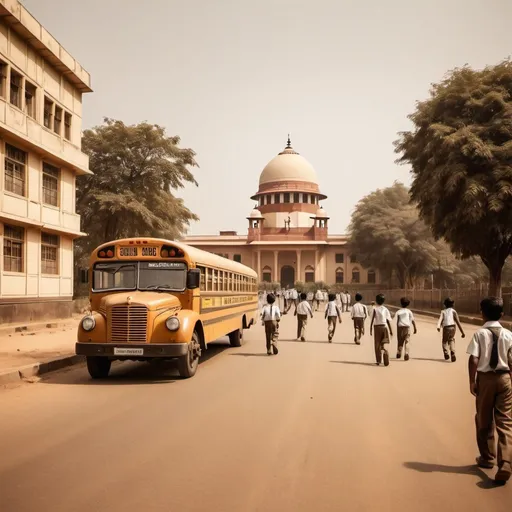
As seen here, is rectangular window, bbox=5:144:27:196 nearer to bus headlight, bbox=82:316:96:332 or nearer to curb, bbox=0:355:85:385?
curb, bbox=0:355:85:385

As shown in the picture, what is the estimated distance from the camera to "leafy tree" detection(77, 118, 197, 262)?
3331cm

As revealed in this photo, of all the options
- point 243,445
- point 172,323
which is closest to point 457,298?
point 172,323

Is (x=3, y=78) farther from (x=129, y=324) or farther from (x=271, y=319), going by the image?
(x=129, y=324)

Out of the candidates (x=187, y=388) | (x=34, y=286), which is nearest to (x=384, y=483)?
(x=187, y=388)

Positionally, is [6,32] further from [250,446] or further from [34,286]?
[250,446]

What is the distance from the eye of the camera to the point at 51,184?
Answer: 80.0ft

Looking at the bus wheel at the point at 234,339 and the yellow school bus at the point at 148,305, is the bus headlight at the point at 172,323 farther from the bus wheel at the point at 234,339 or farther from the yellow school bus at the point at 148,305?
the bus wheel at the point at 234,339

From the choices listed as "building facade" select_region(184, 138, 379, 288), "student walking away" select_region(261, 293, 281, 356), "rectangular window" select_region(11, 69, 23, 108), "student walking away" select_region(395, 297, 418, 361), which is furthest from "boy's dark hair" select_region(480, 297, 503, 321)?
"building facade" select_region(184, 138, 379, 288)

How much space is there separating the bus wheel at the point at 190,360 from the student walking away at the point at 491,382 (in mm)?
5888

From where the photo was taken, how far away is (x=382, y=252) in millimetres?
53750

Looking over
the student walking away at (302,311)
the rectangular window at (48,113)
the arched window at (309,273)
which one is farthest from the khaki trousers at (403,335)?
the arched window at (309,273)

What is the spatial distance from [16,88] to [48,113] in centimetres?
265

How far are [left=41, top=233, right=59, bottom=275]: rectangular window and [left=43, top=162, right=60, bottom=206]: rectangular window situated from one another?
4.64ft

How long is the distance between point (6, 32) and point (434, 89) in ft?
61.1
